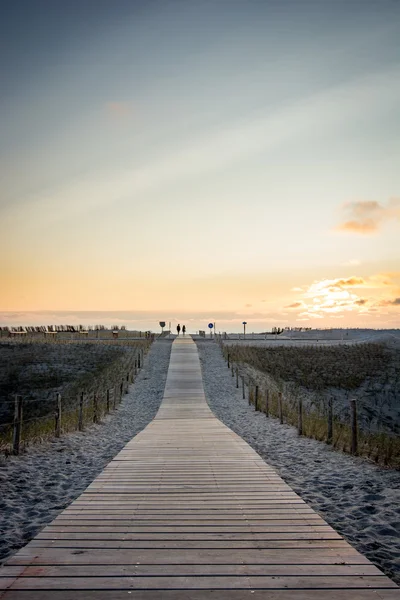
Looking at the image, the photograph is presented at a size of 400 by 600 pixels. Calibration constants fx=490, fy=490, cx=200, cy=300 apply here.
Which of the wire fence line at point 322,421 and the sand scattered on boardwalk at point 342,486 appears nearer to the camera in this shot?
the sand scattered on boardwalk at point 342,486

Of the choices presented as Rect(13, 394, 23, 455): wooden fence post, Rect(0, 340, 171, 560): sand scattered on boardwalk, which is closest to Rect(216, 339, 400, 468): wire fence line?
Rect(0, 340, 171, 560): sand scattered on boardwalk

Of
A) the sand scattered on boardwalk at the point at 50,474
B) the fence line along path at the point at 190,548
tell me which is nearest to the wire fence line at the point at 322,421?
the fence line along path at the point at 190,548

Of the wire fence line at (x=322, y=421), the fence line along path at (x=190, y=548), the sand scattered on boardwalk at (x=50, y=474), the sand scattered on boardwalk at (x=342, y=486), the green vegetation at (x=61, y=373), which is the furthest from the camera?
the green vegetation at (x=61, y=373)

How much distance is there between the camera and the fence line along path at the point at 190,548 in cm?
436

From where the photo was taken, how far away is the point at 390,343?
4731 centimetres

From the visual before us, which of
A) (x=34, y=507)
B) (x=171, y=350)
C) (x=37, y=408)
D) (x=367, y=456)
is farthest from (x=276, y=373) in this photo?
(x=34, y=507)

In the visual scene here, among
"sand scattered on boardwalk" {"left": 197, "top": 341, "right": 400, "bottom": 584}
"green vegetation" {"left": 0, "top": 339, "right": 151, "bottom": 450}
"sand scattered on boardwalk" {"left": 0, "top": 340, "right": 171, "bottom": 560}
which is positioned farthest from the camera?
"green vegetation" {"left": 0, "top": 339, "right": 151, "bottom": 450}

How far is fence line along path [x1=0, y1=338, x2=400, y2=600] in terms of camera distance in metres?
4.36

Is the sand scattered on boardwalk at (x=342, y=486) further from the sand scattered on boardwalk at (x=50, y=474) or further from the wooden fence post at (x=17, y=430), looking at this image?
the wooden fence post at (x=17, y=430)

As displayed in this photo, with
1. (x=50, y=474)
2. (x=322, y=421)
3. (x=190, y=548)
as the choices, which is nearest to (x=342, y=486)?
(x=190, y=548)

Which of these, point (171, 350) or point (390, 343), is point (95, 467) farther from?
point (390, 343)

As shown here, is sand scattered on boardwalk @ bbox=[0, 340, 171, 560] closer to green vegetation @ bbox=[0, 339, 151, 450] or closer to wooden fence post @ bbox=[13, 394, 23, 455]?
wooden fence post @ bbox=[13, 394, 23, 455]

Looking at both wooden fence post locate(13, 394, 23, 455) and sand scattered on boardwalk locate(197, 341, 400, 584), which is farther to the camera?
wooden fence post locate(13, 394, 23, 455)

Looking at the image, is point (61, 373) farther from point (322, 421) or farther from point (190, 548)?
point (190, 548)
